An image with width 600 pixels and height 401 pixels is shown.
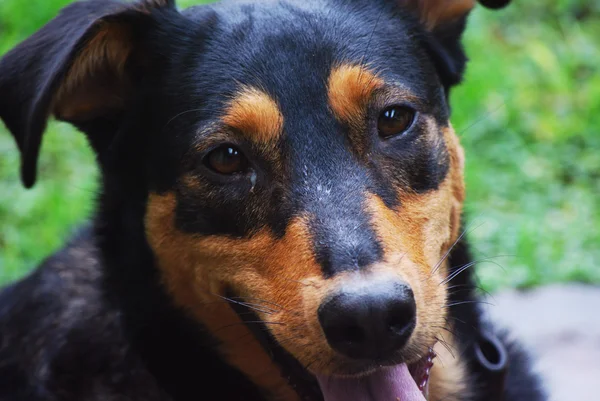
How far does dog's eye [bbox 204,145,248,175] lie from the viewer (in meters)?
3.19

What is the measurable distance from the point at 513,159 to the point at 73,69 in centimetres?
442

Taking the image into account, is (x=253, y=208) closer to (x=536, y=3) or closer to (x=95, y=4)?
(x=95, y=4)

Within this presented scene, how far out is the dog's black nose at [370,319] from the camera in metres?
2.70

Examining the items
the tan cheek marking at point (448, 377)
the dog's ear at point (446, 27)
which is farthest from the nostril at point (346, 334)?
the dog's ear at point (446, 27)

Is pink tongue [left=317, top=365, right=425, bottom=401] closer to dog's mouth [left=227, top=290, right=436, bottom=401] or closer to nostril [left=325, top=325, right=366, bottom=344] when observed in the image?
dog's mouth [left=227, top=290, right=436, bottom=401]

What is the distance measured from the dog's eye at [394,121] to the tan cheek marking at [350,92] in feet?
0.32

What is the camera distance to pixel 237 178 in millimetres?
3189

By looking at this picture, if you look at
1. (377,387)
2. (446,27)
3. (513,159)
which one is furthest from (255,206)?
(513,159)

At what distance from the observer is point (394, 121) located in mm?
3246

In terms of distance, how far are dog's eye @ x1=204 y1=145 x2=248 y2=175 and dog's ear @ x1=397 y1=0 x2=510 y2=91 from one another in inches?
37.3

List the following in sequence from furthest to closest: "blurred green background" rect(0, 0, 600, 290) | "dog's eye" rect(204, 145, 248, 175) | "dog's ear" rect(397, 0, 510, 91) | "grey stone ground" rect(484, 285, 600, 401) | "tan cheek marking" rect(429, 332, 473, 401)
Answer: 1. "blurred green background" rect(0, 0, 600, 290)
2. "grey stone ground" rect(484, 285, 600, 401)
3. "tan cheek marking" rect(429, 332, 473, 401)
4. "dog's ear" rect(397, 0, 510, 91)
5. "dog's eye" rect(204, 145, 248, 175)

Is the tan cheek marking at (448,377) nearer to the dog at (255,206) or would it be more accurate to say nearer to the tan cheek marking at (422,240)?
the dog at (255,206)

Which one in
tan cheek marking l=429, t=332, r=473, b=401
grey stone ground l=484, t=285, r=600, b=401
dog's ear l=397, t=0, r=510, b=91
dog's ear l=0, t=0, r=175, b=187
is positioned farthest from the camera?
grey stone ground l=484, t=285, r=600, b=401

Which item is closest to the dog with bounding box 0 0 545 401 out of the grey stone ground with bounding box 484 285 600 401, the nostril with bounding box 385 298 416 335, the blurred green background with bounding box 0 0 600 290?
the nostril with bounding box 385 298 416 335
